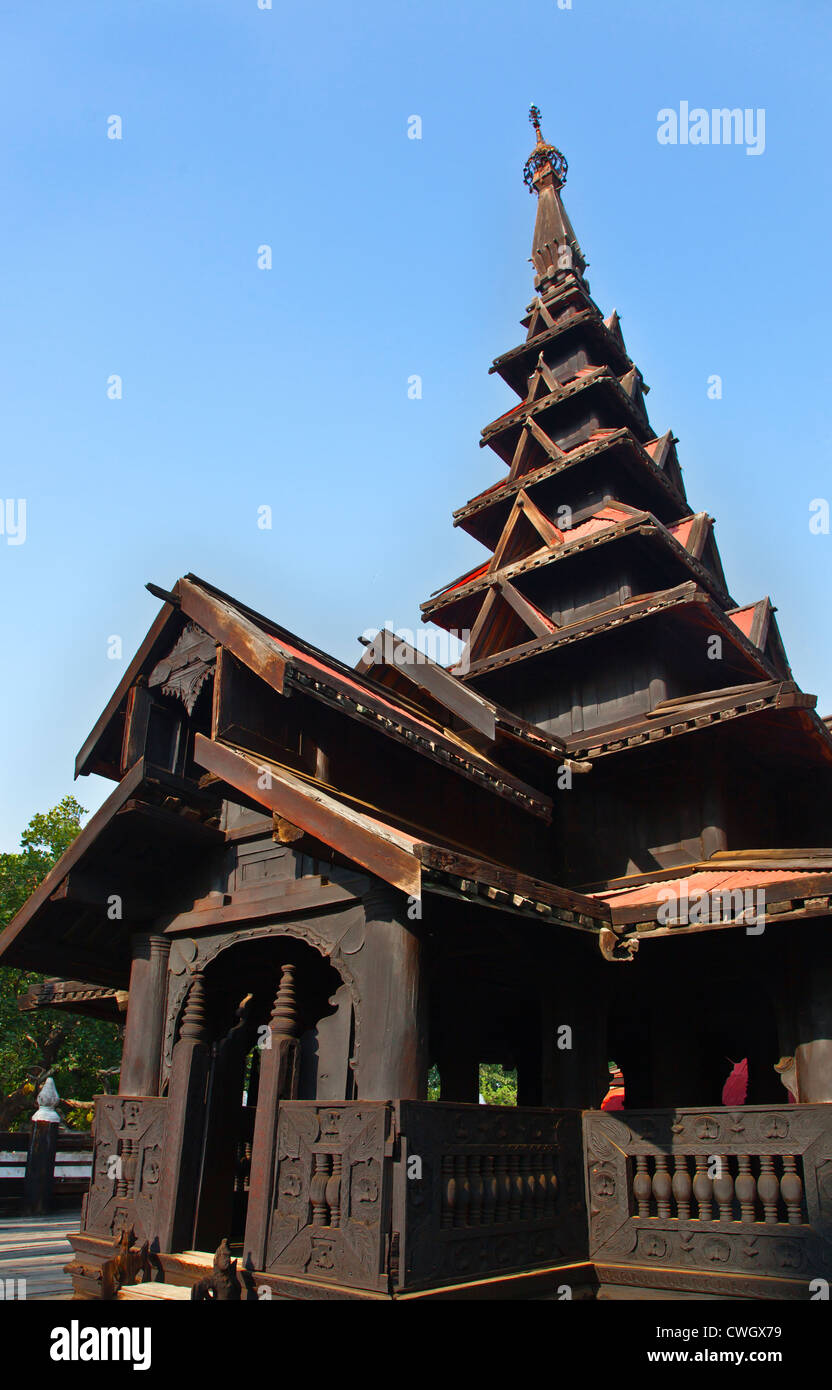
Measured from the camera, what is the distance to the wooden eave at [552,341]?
20.7m

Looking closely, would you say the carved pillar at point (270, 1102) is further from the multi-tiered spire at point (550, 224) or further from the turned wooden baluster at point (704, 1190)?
the multi-tiered spire at point (550, 224)

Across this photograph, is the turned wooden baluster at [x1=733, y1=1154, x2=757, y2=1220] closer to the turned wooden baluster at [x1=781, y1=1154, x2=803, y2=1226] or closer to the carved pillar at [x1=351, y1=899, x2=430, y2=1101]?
the turned wooden baluster at [x1=781, y1=1154, x2=803, y2=1226]

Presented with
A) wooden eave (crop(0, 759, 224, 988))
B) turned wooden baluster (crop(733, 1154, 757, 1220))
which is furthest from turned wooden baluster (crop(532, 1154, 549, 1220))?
wooden eave (crop(0, 759, 224, 988))

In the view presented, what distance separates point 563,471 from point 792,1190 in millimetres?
12995

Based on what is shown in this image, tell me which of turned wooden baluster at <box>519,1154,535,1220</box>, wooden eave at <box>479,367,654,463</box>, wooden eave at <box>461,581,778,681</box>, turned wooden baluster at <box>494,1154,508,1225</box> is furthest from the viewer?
wooden eave at <box>479,367,654,463</box>

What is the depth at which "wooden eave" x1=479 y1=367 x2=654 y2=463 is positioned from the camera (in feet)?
61.1

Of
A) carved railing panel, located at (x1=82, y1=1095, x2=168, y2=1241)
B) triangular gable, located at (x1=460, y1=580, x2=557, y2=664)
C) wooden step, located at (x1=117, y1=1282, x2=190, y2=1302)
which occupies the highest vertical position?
triangular gable, located at (x1=460, y1=580, x2=557, y2=664)

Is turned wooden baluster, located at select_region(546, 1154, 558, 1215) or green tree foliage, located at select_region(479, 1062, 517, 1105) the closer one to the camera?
turned wooden baluster, located at select_region(546, 1154, 558, 1215)

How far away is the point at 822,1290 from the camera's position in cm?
755

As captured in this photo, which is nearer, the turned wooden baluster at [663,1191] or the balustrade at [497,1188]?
the balustrade at [497,1188]

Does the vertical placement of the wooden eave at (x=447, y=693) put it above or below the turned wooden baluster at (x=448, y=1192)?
above

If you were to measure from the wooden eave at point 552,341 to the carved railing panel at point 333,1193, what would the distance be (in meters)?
17.9

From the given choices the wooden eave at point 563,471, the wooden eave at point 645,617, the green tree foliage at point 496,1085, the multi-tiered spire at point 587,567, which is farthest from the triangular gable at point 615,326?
the green tree foliage at point 496,1085
